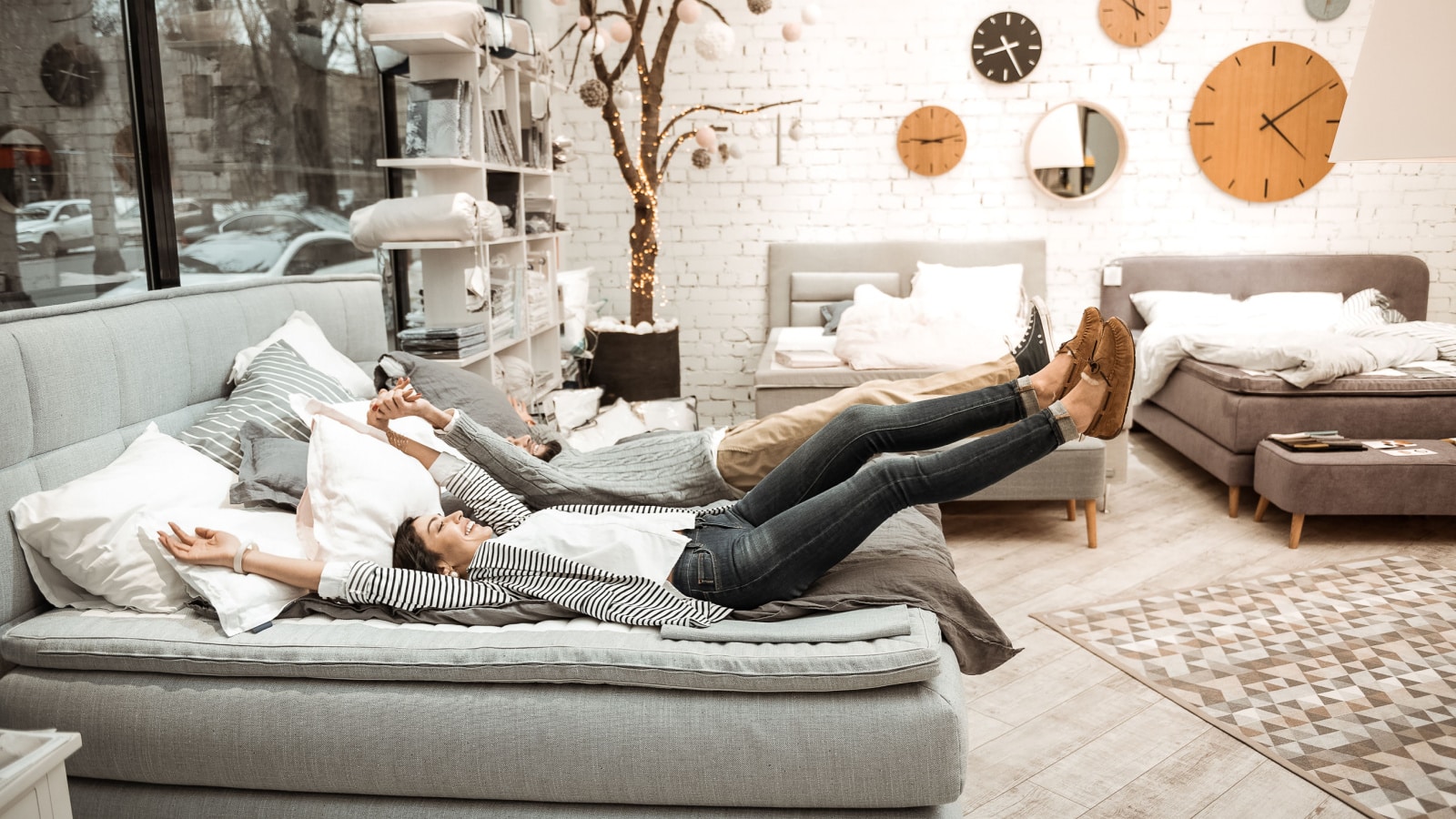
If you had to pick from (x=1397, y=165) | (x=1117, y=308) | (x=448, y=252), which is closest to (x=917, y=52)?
(x=1117, y=308)

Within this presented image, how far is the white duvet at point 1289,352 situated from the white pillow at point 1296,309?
257mm

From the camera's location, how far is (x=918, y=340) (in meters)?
4.25

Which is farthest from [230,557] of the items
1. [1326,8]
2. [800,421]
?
[1326,8]

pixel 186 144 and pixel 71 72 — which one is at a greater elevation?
pixel 71 72

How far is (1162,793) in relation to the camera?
2.10 metres

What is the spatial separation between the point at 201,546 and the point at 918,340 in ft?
9.95

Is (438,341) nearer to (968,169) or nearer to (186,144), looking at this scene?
(186,144)

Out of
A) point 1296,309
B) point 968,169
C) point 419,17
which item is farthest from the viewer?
point 968,169

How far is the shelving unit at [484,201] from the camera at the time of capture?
11.5 ft

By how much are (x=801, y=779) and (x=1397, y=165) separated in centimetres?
557

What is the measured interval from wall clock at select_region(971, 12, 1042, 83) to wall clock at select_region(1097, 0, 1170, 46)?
362 millimetres

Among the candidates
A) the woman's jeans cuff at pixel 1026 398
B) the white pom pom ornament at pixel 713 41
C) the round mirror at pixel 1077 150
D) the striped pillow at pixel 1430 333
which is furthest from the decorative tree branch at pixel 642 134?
the striped pillow at pixel 1430 333

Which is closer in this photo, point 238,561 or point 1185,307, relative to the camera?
point 238,561

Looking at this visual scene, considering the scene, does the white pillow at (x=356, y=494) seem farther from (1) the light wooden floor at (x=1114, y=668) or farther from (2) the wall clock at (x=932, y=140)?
(2) the wall clock at (x=932, y=140)
